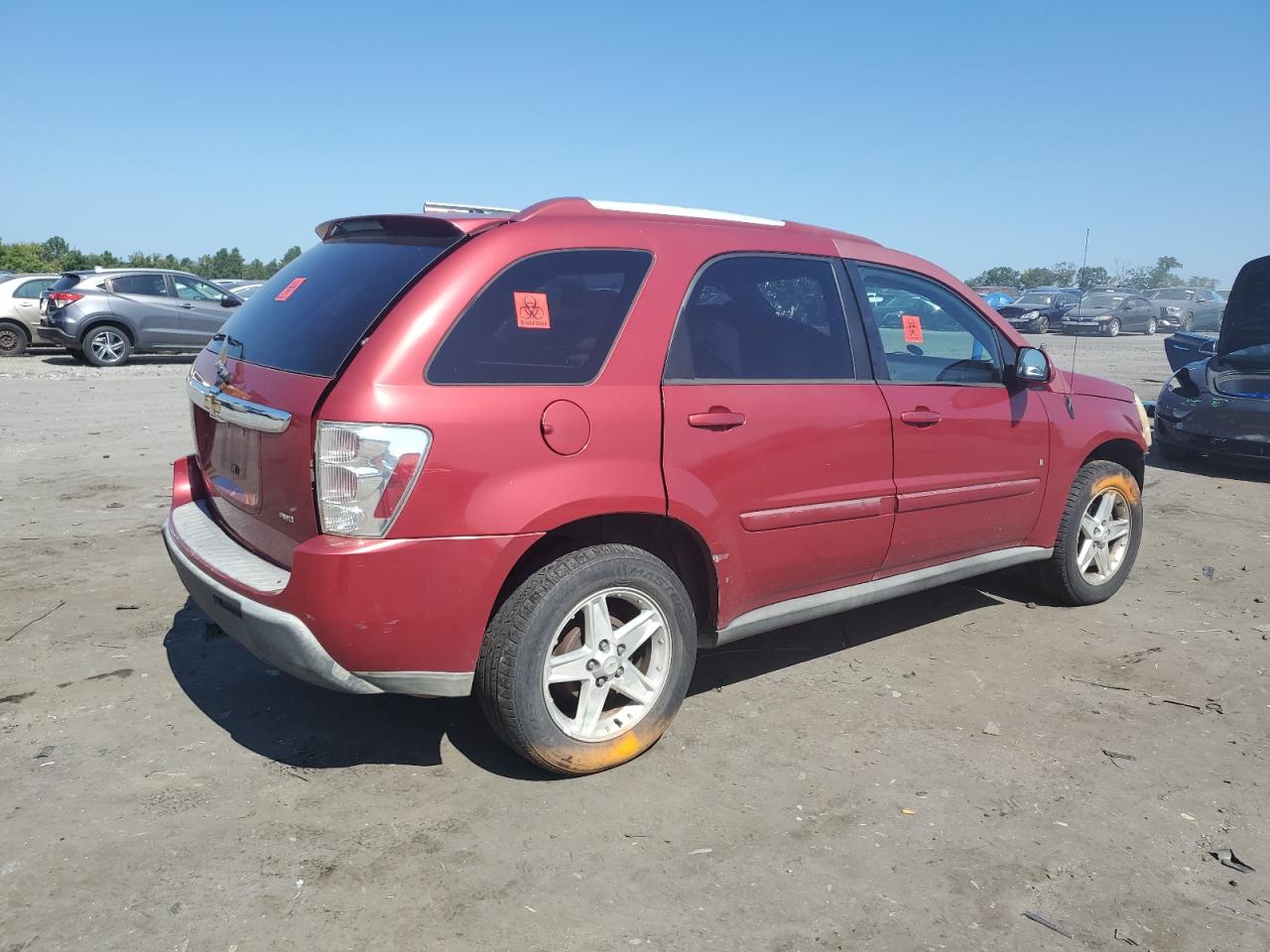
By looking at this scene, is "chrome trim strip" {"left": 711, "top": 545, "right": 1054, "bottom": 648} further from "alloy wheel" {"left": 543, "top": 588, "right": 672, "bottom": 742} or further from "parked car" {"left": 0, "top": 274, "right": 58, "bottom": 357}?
"parked car" {"left": 0, "top": 274, "right": 58, "bottom": 357}

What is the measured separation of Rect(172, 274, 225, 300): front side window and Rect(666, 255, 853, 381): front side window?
16.0m

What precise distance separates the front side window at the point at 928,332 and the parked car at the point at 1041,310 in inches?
1116

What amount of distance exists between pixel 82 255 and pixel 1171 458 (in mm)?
52557

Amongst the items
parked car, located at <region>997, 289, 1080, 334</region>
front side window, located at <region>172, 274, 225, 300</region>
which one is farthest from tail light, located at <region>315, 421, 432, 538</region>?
parked car, located at <region>997, 289, 1080, 334</region>

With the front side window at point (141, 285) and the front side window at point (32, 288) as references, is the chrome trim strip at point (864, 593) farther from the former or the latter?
the front side window at point (32, 288)

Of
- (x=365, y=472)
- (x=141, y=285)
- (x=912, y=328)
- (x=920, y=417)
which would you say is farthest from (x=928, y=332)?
(x=141, y=285)

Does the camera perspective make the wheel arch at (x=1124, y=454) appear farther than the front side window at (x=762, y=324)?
Yes

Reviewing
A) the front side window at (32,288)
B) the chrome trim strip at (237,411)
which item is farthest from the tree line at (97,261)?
the chrome trim strip at (237,411)

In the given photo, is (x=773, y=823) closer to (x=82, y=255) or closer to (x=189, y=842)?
(x=189, y=842)

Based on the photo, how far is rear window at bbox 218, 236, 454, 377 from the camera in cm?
321

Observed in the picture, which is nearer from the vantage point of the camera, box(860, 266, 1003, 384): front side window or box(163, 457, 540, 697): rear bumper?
box(163, 457, 540, 697): rear bumper

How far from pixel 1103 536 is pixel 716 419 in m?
2.89

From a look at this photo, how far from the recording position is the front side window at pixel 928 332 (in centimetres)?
428

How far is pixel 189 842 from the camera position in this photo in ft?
9.75
